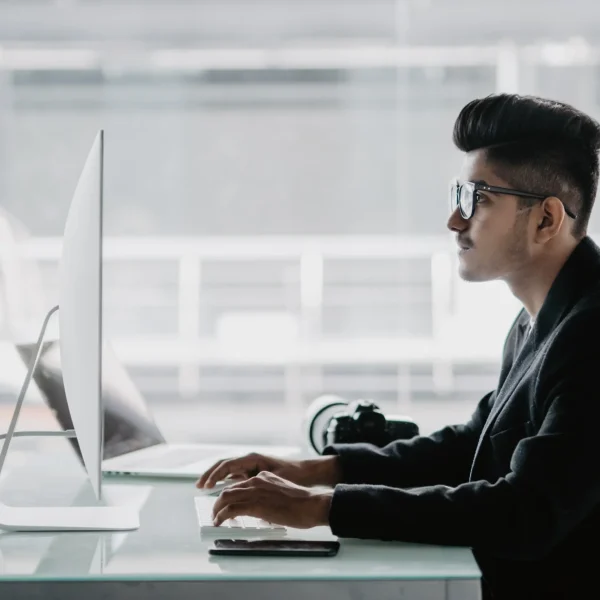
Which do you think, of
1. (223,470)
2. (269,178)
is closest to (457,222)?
(223,470)

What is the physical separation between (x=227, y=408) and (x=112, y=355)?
10.3 ft

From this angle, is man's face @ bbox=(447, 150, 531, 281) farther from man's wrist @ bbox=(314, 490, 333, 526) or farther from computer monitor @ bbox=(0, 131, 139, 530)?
computer monitor @ bbox=(0, 131, 139, 530)

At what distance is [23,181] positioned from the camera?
473 cm

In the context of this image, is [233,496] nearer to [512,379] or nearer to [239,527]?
[239,527]

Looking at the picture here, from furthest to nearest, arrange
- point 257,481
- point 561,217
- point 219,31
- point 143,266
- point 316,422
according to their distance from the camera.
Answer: point 143,266 < point 219,31 < point 316,422 < point 561,217 < point 257,481

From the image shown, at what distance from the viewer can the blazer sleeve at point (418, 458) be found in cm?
154

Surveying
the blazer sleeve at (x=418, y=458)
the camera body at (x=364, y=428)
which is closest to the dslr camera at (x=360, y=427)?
the camera body at (x=364, y=428)

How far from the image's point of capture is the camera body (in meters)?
1.71

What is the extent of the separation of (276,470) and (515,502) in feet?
1.48

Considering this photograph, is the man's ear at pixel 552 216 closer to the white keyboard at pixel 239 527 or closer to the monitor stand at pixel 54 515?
the white keyboard at pixel 239 527

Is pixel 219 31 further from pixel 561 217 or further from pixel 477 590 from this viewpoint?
pixel 477 590

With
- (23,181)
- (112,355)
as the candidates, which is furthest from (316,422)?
(23,181)

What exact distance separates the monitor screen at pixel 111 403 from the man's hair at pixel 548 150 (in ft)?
2.60

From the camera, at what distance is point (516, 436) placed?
132 centimetres
